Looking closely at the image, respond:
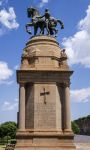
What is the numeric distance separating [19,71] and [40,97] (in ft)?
8.17

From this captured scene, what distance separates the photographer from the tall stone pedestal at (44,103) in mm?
24250

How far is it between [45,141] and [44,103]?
2.79 meters

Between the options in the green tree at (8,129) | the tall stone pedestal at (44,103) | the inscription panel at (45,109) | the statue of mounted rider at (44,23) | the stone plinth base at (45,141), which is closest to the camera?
the stone plinth base at (45,141)

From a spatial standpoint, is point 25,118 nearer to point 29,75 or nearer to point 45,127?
point 45,127

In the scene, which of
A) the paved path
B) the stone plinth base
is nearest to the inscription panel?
the stone plinth base

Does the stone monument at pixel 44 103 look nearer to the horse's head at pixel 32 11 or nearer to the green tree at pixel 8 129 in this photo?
the horse's head at pixel 32 11

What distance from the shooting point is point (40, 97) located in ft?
82.6

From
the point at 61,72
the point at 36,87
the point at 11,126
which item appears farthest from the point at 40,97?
the point at 11,126

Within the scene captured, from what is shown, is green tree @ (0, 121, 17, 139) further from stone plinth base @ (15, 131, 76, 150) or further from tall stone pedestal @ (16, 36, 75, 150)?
stone plinth base @ (15, 131, 76, 150)

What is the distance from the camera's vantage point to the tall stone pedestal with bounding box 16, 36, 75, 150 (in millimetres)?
24250

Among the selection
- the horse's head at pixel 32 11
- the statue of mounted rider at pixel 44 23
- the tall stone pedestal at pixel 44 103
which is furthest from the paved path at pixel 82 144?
the horse's head at pixel 32 11

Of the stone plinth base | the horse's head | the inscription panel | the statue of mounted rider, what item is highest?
the horse's head

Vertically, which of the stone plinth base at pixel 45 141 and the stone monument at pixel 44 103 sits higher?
the stone monument at pixel 44 103

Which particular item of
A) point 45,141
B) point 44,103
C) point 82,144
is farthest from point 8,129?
point 45,141
